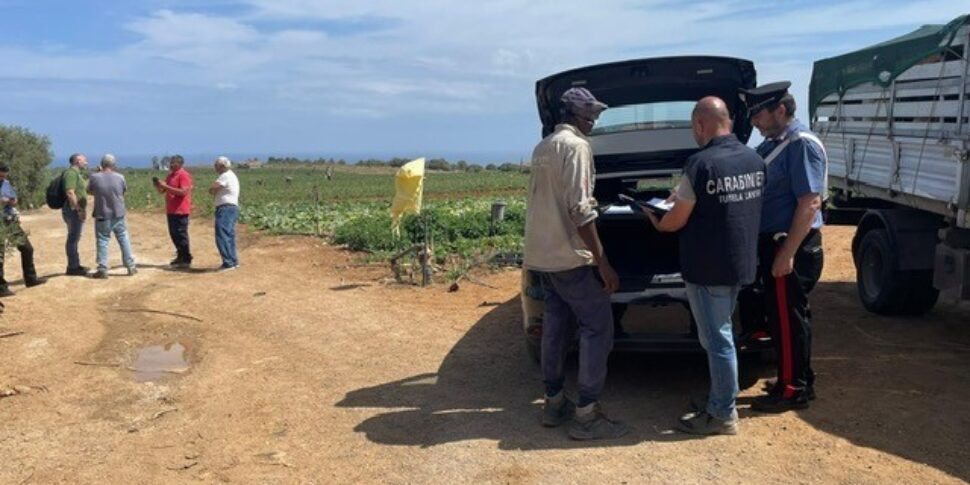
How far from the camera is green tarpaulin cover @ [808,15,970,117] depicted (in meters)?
5.80

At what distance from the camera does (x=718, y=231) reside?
4.25 m

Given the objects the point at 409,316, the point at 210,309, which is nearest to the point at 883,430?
the point at 409,316

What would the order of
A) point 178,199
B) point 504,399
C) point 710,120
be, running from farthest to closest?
point 178,199, point 504,399, point 710,120

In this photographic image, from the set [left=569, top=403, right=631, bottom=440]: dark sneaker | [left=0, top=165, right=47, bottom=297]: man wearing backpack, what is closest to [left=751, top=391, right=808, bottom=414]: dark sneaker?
[left=569, top=403, right=631, bottom=440]: dark sneaker

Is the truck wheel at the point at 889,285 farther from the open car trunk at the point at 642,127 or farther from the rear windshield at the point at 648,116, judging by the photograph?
the rear windshield at the point at 648,116

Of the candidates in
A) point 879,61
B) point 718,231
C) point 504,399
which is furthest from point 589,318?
point 879,61

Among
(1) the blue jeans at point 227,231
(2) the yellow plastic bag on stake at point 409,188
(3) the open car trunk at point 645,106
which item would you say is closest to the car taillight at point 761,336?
(3) the open car trunk at point 645,106

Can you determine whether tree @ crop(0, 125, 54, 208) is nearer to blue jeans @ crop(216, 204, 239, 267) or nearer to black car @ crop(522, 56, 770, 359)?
blue jeans @ crop(216, 204, 239, 267)

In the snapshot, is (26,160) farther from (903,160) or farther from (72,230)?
(903,160)

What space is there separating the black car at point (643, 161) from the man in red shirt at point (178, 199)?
710 cm

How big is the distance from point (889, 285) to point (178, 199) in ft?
31.7

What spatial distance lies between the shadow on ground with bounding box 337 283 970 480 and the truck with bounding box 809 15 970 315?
0.53 m

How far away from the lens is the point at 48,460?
4.54 metres

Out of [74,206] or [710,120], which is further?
[74,206]
